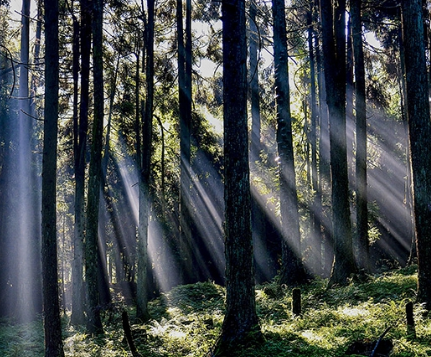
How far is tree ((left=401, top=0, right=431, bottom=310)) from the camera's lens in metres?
7.66

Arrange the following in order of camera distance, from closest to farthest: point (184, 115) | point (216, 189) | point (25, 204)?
point (184, 115)
point (25, 204)
point (216, 189)

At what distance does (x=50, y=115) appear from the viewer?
27.3ft

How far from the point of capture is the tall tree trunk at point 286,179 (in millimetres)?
13266

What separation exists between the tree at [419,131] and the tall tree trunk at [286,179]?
5.68 meters

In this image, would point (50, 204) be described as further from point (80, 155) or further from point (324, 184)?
Answer: point (324, 184)

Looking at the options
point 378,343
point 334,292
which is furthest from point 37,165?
point 378,343

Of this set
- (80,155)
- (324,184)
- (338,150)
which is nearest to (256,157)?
(324,184)

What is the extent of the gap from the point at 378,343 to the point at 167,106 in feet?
59.4

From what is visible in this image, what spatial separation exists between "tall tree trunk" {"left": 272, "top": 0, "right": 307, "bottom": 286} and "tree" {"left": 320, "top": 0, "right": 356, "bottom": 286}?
1.56 meters

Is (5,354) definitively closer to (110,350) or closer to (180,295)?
(110,350)

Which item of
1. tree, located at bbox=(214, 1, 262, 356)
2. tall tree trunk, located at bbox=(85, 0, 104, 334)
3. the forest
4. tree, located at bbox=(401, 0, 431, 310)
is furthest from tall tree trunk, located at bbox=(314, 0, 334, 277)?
tree, located at bbox=(214, 1, 262, 356)

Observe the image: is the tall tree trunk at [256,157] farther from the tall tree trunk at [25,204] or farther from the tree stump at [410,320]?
the tree stump at [410,320]

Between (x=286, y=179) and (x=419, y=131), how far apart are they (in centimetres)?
598

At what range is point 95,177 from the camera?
12.0 m
